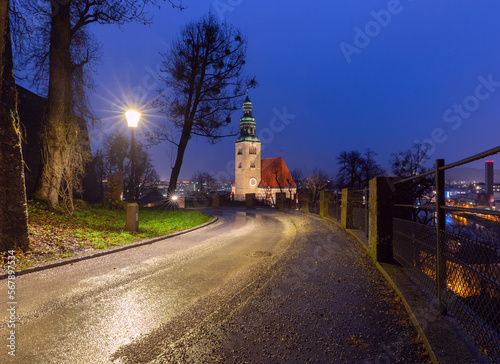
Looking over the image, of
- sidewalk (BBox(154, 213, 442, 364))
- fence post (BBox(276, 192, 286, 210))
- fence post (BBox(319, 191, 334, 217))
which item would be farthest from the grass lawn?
fence post (BBox(276, 192, 286, 210))

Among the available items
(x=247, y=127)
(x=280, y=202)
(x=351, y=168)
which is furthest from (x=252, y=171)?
(x=280, y=202)

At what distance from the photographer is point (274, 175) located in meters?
80.2

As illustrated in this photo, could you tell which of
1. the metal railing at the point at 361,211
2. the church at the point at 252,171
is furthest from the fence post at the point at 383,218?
the church at the point at 252,171

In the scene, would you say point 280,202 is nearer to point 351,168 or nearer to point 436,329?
point 436,329

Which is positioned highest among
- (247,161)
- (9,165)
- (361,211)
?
(247,161)

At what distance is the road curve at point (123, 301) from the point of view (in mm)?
2926

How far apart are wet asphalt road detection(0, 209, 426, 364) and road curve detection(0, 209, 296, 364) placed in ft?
0.05

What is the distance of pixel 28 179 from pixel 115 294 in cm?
1723

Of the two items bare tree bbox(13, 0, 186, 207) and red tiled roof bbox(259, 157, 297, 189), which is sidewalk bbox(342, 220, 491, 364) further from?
red tiled roof bbox(259, 157, 297, 189)

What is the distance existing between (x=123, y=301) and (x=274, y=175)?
251ft

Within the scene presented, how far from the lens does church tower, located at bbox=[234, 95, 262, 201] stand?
76.6m

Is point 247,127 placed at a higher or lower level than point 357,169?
higher

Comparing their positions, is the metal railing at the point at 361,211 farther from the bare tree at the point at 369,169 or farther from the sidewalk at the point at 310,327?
the bare tree at the point at 369,169

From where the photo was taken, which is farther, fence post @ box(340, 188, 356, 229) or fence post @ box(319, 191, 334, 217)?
fence post @ box(319, 191, 334, 217)
